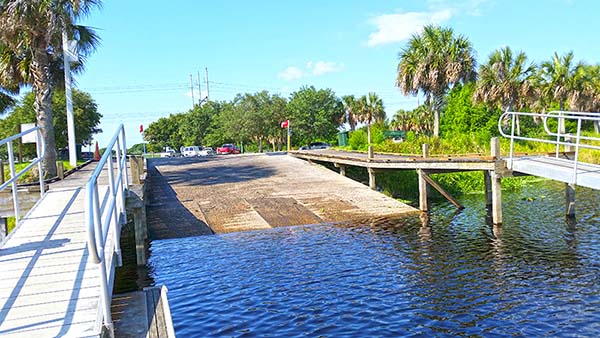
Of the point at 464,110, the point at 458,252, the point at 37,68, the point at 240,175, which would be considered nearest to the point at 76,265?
the point at 458,252

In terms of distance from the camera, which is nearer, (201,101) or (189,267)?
(189,267)

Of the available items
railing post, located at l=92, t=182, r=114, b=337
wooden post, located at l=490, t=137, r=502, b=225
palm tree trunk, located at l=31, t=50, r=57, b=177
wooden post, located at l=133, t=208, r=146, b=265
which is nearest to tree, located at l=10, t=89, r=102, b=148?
palm tree trunk, located at l=31, t=50, r=57, b=177

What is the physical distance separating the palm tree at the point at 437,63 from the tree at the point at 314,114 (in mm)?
30284

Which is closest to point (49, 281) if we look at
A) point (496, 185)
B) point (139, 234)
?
point (139, 234)

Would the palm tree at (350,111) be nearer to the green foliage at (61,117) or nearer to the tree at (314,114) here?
the tree at (314,114)

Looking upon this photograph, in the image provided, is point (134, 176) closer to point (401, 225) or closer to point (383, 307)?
point (383, 307)

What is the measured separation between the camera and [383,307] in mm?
9219

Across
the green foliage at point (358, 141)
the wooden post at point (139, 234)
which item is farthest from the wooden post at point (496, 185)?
the green foliage at point (358, 141)

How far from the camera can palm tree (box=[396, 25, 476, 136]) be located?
36.2m

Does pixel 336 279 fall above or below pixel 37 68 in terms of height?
below

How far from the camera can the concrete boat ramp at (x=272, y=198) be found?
704 inches

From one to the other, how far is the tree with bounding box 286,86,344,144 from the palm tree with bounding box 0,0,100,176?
4630 cm

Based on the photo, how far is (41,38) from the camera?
64.5 ft

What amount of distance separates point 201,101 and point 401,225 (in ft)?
264
